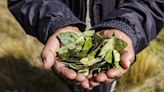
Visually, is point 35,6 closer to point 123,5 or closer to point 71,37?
point 71,37

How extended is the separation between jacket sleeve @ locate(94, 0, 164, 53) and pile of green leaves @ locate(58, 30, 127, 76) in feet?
0.23

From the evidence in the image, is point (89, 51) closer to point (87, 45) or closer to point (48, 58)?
point (87, 45)

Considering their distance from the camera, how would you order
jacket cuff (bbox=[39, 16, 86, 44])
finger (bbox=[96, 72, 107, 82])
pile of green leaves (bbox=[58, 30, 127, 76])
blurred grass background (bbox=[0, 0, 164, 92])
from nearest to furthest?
1. finger (bbox=[96, 72, 107, 82])
2. pile of green leaves (bbox=[58, 30, 127, 76])
3. jacket cuff (bbox=[39, 16, 86, 44])
4. blurred grass background (bbox=[0, 0, 164, 92])

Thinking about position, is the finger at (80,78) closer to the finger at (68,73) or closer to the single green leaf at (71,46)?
the finger at (68,73)

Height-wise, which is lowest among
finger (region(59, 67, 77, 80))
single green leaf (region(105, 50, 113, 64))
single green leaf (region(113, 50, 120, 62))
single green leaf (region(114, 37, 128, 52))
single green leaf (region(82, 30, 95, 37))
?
finger (region(59, 67, 77, 80))

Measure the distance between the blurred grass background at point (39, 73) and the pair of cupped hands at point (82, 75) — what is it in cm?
125

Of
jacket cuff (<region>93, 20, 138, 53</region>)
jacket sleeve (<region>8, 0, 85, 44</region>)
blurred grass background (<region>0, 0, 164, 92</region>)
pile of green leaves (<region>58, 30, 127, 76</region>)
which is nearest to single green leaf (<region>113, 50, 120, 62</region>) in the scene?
pile of green leaves (<region>58, 30, 127, 76</region>)

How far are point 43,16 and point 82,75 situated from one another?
0.40 meters

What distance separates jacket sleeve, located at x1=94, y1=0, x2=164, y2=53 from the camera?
2.25m

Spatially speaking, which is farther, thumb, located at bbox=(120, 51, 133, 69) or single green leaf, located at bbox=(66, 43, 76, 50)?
single green leaf, located at bbox=(66, 43, 76, 50)

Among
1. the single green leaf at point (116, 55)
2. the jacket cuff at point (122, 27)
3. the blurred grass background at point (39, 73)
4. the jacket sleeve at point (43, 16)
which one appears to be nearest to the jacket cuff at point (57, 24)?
the jacket sleeve at point (43, 16)

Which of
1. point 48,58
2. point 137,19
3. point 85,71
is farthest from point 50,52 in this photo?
point 137,19

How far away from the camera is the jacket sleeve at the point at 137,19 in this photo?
7.39 feet

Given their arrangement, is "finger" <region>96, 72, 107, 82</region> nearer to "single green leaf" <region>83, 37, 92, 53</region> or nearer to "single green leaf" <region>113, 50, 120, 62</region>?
"single green leaf" <region>113, 50, 120, 62</region>
